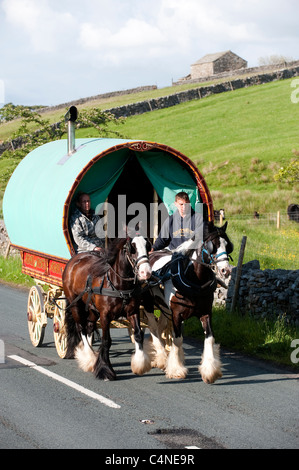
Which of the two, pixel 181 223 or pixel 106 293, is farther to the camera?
pixel 181 223

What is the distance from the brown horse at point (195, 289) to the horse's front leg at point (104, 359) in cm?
79

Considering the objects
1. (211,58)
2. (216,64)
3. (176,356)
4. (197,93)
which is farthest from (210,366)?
(211,58)

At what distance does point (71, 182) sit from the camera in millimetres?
9742

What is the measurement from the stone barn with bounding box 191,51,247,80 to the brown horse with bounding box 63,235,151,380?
79360mm

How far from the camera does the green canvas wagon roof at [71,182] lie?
32.5ft

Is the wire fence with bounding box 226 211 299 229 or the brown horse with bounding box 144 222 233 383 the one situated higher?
the brown horse with bounding box 144 222 233 383

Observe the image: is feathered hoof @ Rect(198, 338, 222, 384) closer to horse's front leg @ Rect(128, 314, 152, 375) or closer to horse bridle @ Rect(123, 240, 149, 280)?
horse's front leg @ Rect(128, 314, 152, 375)

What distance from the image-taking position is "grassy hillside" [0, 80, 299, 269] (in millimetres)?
25250

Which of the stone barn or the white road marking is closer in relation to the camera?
the white road marking

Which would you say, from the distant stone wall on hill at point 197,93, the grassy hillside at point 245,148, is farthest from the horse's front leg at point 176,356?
the distant stone wall on hill at point 197,93

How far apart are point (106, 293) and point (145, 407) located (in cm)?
174

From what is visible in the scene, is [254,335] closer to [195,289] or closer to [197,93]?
[195,289]

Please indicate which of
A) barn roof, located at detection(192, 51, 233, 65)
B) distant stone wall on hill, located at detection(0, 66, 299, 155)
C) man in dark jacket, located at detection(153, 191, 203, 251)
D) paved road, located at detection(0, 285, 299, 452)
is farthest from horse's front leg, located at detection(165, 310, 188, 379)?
barn roof, located at detection(192, 51, 233, 65)
